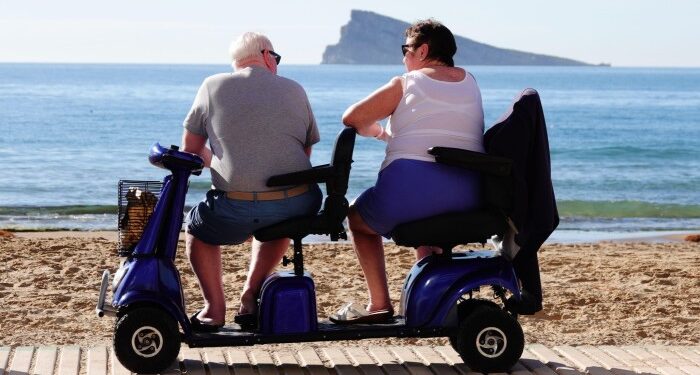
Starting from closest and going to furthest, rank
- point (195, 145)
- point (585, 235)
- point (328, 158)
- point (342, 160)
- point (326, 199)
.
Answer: point (342, 160) → point (326, 199) → point (195, 145) → point (585, 235) → point (328, 158)

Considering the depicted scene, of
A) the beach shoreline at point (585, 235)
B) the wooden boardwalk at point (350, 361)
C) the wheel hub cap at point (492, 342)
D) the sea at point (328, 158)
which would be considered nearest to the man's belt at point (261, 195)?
the wooden boardwalk at point (350, 361)

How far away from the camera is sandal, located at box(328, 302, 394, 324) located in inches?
200

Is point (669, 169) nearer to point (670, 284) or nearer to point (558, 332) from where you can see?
point (670, 284)

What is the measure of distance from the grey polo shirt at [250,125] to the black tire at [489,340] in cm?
95

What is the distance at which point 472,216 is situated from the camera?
4.98 m

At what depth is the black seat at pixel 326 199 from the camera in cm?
482

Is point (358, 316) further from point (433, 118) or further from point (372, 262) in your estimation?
point (433, 118)

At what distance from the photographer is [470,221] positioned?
497 centimetres

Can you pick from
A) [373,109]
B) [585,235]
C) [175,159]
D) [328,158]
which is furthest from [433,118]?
[328,158]

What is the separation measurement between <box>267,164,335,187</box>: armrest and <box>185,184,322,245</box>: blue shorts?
106 millimetres

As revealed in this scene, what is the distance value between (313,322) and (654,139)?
36.7 m

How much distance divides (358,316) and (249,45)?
4.03ft

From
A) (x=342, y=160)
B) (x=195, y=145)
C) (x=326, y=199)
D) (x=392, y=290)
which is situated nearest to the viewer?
(x=342, y=160)

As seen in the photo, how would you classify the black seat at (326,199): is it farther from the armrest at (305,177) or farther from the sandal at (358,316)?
the sandal at (358,316)
